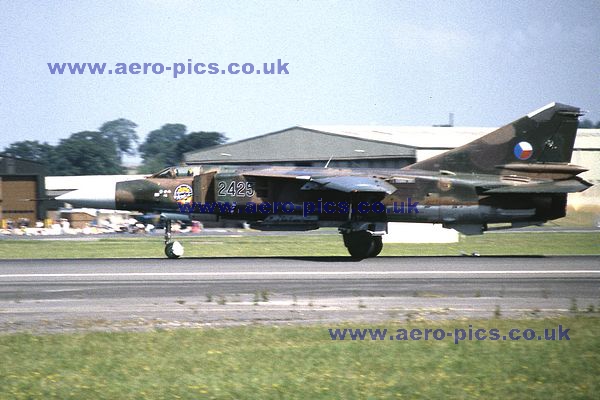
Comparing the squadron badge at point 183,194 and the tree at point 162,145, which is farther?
the tree at point 162,145

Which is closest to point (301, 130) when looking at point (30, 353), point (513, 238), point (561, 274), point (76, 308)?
point (513, 238)

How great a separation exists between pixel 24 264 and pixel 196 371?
14.4 meters

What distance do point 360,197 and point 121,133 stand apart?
147512mm

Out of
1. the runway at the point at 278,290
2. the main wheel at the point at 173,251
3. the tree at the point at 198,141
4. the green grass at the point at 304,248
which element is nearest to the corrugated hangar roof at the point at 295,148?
the green grass at the point at 304,248

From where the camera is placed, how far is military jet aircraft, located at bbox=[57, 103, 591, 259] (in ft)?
74.8

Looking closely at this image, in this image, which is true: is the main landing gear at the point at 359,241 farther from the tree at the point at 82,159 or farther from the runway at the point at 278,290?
the tree at the point at 82,159

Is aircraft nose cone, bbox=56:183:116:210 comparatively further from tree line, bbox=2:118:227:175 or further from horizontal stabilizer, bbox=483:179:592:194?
tree line, bbox=2:118:227:175

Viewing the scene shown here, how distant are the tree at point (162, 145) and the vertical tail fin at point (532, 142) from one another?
10924 cm

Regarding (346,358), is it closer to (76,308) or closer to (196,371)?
(196,371)

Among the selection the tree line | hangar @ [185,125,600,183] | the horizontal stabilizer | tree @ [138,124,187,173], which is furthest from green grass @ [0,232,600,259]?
tree @ [138,124,187,173]

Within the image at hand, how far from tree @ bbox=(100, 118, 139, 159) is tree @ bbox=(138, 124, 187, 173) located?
133 inches

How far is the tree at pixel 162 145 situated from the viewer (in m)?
139

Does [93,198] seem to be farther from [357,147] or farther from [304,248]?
[357,147]

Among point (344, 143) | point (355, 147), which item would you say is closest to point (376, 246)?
point (355, 147)
